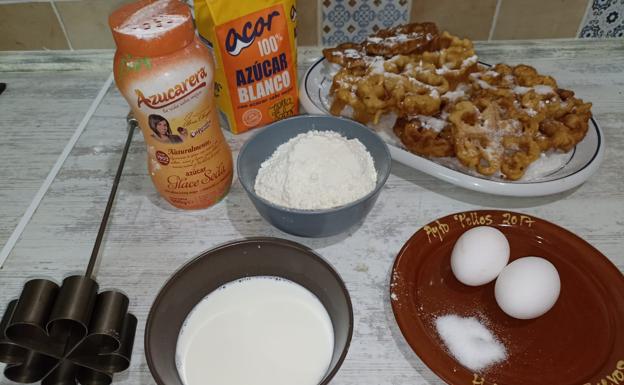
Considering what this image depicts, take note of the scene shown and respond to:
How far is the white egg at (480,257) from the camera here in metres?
0.70

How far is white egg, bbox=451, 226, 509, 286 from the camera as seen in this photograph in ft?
2.30

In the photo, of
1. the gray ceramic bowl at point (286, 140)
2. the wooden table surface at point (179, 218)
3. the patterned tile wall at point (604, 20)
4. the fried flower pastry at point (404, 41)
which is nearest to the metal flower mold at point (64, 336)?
the wooden table surface at point (179, 218)

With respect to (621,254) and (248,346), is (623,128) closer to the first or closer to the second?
(621,254)

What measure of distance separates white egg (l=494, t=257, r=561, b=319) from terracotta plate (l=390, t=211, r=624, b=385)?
26mm

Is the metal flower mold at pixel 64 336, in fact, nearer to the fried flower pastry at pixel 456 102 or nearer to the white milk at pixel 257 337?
the white milk at pixel 257 337

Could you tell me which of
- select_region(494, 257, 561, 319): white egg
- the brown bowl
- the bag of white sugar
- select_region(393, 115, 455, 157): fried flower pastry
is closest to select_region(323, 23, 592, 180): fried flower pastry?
select_region(393, 115, 455, 157): fried flower pastry

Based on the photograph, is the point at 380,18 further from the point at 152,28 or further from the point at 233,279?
the point at 233,279

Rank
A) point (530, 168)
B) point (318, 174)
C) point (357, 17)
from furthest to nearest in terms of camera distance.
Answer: point (357, 17), point (530, 168), point (318, 174)

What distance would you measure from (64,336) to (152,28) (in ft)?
1.45

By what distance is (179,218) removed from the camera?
2.94ft

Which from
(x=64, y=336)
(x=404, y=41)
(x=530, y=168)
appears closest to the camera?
(x=64, y=336)

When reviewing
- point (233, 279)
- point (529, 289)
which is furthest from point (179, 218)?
point (529, 289)

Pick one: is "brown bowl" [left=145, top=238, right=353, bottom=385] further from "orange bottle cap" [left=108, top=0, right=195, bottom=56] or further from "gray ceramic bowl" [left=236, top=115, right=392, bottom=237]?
"orange bottle cap" [left=108, top=0, right=195, bottom=56]

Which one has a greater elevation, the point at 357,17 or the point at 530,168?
the point at 357,17
